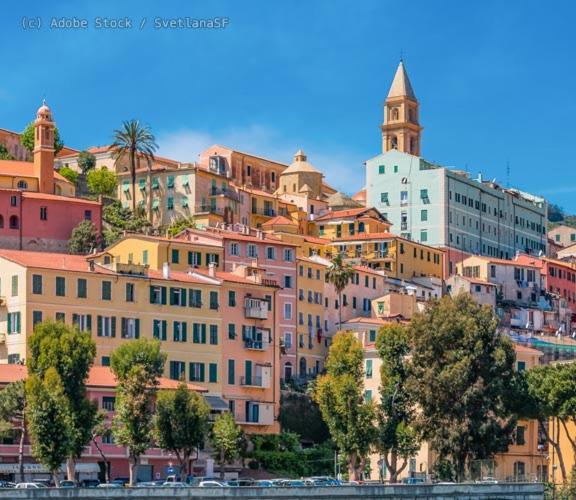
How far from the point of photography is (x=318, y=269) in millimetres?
129875

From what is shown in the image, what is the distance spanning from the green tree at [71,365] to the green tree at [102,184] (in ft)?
232

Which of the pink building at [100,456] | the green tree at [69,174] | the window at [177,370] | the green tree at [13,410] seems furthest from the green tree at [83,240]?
the green tree at [13,410]

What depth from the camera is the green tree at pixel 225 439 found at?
97562 millimetres

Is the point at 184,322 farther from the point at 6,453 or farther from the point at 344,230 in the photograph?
the point at 344,230

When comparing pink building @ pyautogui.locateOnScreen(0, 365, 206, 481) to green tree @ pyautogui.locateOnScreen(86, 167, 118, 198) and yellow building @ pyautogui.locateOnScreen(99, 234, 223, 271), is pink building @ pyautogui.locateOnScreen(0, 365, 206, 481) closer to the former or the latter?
yellow building @ pyautogui.locateOnScreen(99, 234, 223, 271)

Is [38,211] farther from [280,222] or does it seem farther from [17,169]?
[280,222]

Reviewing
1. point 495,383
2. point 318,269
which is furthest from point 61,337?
point 318,269

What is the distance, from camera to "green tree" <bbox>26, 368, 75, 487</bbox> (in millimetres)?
82812

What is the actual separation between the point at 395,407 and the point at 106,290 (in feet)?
63.5

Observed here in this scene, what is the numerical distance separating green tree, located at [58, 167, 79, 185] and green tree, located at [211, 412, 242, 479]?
6528cm

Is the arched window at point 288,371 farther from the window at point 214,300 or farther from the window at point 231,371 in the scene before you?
the window at point 214,300

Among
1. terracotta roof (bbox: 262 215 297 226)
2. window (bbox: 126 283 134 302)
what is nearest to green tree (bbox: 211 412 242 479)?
window (bbox: 126 283 134 302)

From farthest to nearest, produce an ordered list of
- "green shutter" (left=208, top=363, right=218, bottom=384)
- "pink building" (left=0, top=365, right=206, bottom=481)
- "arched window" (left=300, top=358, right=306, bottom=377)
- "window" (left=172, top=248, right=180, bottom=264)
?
"arched window" (left=300, top=358, right=306, bottom=377), "window" (left=172, top=248, right=180, bottom=264), "green shutter" (left=208, top=363, right=218, bottom=384), "pink building" (left=0, top=365, right=206, bottom=481)

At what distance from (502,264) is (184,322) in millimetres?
56990
